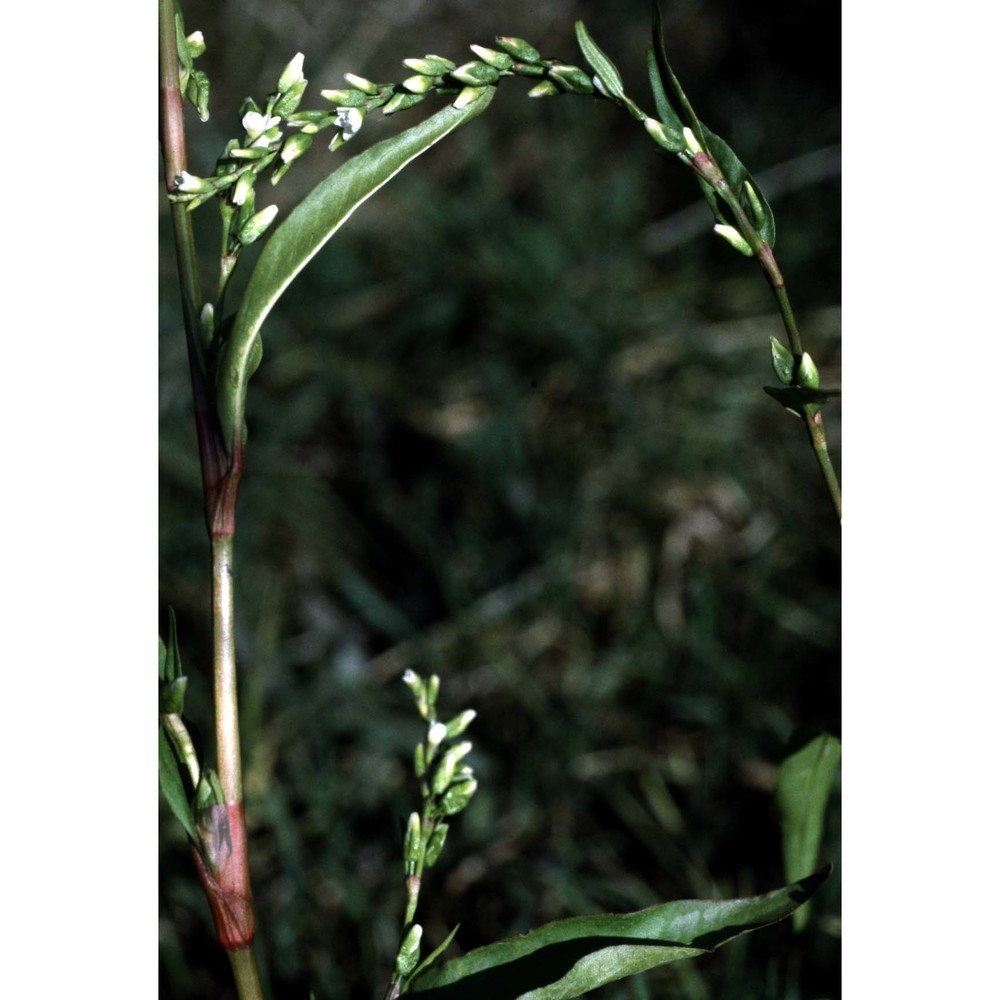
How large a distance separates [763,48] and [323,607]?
1.34m

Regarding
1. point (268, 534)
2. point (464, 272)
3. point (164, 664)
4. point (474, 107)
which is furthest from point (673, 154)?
point (464, 272)

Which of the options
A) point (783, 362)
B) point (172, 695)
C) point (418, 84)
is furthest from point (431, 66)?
point (172, 695)

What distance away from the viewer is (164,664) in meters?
0.67

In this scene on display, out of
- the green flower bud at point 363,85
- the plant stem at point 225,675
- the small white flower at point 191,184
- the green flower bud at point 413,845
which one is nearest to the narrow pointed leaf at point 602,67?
the green flower bud at point 363,85

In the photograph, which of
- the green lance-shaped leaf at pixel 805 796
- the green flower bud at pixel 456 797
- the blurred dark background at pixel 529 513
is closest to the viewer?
the green flower bud at pixel 456 797

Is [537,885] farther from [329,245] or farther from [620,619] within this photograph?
[329,245]

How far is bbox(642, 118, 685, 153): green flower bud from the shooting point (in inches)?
24.0

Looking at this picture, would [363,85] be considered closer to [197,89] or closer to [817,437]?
[197,89]

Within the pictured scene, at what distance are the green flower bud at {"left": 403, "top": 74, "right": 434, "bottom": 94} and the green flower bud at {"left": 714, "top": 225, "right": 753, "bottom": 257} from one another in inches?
6.8

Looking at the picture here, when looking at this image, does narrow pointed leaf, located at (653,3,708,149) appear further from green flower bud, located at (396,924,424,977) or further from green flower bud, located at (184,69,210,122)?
green flower bud, located at (396,924,424,977)

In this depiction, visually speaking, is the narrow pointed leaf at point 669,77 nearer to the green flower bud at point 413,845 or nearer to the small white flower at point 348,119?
the small white flower at point 348,119

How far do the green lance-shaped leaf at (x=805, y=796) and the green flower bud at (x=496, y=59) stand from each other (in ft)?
1.69

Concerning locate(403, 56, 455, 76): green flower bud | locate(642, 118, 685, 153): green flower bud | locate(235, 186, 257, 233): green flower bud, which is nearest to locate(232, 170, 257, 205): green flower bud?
locate(235, 186, 257, 233): green flower bud

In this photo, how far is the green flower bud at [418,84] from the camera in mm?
606
